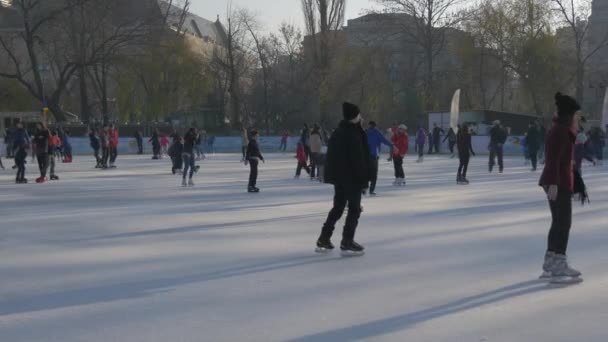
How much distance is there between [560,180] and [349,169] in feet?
6.90

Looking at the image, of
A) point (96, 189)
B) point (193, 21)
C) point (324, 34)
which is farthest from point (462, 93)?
point (193, 21)

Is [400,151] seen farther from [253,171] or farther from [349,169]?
[349,169]

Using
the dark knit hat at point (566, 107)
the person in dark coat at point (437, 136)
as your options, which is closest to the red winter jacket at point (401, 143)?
the dark knit hat at point (566, 107)

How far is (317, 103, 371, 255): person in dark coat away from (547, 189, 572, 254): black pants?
1955 mm

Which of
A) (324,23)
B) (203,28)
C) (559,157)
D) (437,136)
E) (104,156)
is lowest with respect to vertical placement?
(104,156)

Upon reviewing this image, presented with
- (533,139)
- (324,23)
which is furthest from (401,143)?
(324,23)

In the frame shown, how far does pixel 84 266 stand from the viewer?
24.7 ft

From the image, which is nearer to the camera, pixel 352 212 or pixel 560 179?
pixel 560 179

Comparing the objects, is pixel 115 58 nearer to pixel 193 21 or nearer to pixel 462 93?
pixel 462 93

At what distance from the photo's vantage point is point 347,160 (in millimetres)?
7941

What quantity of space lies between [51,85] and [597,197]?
5858cm

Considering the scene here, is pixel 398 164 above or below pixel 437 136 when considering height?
below

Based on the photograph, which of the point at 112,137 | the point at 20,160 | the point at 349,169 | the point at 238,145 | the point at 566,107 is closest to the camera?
the point at 566,107

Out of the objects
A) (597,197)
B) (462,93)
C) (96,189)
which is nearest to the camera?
(597,197)
